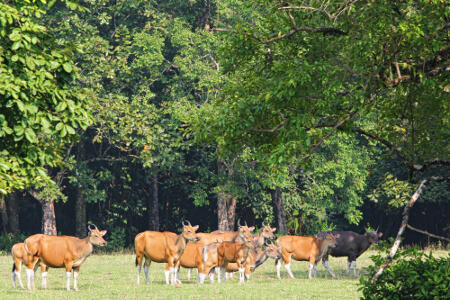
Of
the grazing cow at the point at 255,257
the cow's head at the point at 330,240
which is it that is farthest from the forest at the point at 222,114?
the cow's head at the point at 330,240

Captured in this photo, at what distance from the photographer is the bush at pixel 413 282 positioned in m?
10.3

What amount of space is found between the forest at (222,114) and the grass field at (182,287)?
11.3 feet

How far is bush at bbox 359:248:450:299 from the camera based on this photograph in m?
10.3

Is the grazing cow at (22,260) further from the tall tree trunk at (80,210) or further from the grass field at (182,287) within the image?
the tall tree trunk at (80,210)

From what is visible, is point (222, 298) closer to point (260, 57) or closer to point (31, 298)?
point (31, 298)

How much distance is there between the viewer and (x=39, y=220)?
44.2m

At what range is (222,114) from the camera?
16359 millimetres

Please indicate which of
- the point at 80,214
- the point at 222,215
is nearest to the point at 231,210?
the point at 222,215

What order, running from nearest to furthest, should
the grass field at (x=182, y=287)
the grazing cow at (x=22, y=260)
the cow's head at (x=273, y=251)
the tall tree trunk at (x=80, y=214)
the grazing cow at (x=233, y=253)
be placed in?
the grass field at (x=182, y=287), the grazing cow at (x=22, y=260), the grazing cow at (x=233, y=253), the cow's head at (x=273, y=251), the tall tree trunk at (x=80, y=214)

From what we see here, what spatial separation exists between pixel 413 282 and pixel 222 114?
6869 mm

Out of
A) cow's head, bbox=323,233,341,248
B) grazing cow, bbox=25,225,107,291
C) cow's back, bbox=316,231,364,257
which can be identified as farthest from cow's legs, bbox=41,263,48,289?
cow's back, bbox=316,231,364,257

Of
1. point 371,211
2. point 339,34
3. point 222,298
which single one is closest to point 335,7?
point 339,34

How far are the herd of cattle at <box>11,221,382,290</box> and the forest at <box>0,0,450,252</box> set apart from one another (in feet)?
9.45

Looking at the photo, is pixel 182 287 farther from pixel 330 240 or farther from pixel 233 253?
pixel 330 240
